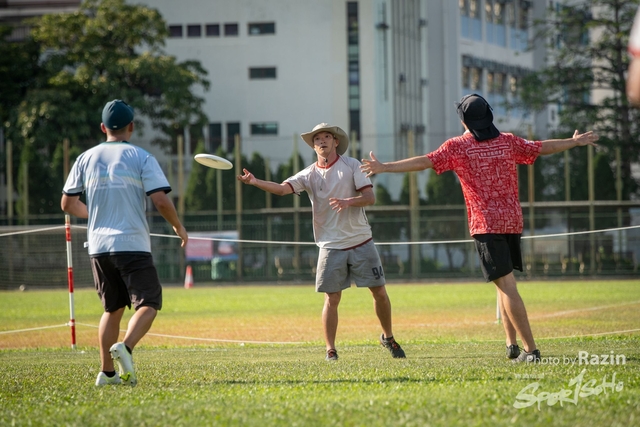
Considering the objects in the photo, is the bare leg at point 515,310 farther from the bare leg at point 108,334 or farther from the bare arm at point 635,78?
the bare arm at point 635,78

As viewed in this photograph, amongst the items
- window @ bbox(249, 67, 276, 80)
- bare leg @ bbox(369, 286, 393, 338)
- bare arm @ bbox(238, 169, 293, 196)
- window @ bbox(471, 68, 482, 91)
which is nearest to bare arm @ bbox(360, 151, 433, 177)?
bare arm @ bbox(238, 169, 293, 196)

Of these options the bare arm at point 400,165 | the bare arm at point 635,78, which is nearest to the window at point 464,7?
the bare arm at point 400,165

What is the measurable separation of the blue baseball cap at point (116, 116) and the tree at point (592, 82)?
34660mm

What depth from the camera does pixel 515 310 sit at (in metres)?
8.41

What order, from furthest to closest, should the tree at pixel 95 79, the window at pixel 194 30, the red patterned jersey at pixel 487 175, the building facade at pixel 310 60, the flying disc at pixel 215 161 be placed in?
the window at pixel 194 30, the building facade at pixel 310 60, the tree at pixel 95 79, the flying disc at pixel 215 161, the red patterned jersey at pixel 487 175

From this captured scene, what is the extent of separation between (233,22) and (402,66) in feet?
33.1

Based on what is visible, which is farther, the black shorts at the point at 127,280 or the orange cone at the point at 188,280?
the orange cone at the point at 188,280

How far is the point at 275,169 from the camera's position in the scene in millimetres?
44281

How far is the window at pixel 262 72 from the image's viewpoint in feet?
182

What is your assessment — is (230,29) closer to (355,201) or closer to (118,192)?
(355,201)

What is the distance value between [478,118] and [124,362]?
368 centimetres

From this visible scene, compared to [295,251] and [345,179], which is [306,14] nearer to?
[295,251]

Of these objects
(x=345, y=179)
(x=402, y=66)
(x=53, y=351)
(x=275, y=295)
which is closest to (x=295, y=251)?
(x=275, y=295)

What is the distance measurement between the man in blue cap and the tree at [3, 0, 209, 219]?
38282mm
